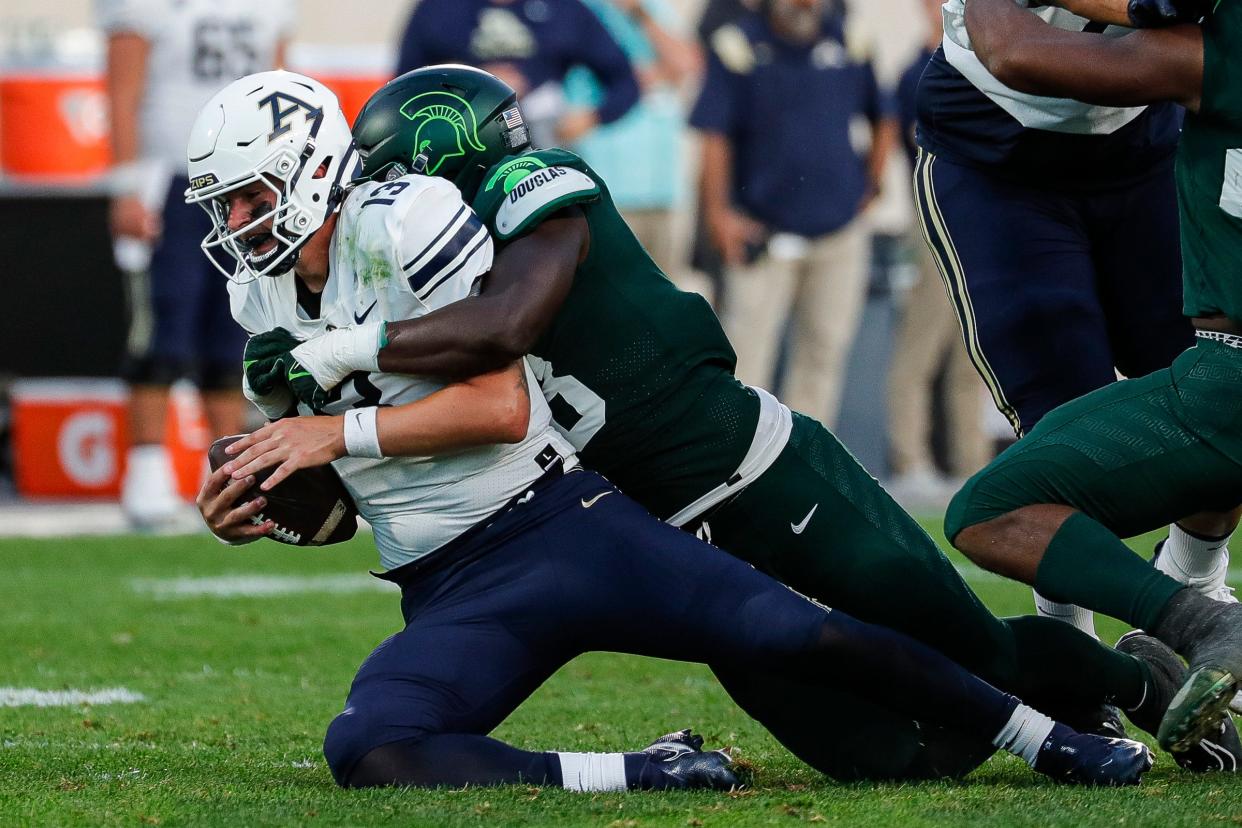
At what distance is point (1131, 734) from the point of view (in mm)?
4301

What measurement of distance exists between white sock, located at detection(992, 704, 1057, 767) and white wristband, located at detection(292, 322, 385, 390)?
1274mm

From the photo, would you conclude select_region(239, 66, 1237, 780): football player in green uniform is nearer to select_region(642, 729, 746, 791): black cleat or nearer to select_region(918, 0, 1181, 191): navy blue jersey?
select_region(642, 729, 746, 791): black cleat

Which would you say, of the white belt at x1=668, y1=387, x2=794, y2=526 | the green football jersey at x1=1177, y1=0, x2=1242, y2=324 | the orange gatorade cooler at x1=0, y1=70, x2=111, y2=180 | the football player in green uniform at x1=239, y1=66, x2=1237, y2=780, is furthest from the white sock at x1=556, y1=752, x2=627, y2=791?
the orange gatorade cooler at x1=0, y1=70, x2=111, y2=180

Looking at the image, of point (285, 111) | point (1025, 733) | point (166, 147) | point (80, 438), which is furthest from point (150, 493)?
point (1025, 733)

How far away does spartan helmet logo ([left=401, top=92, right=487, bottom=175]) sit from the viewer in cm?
385

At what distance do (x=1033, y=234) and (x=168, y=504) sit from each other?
4973 millimetres

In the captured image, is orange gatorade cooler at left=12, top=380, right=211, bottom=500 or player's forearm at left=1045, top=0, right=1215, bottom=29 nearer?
player's forearm at left=1045, top=0, right=1215, bottom=29

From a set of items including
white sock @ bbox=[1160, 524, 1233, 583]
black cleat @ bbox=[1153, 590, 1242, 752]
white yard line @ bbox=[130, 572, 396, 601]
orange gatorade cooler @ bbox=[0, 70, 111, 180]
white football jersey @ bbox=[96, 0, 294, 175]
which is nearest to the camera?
black cleat @ bbox=[1153, 590, 1242, 752]

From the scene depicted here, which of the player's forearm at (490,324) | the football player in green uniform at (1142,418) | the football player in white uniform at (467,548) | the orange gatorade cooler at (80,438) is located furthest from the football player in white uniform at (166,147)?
the football player in green uniform at (1142,418)

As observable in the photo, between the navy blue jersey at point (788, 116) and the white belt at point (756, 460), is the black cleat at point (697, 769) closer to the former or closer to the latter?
the white belt at point (756, 460)

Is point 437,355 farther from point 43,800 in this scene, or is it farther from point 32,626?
point 32,626

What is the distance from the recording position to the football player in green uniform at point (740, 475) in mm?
3691

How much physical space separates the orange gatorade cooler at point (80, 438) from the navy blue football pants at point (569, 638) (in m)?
6.39

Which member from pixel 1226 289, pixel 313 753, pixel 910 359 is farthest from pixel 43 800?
pixel 910 359
